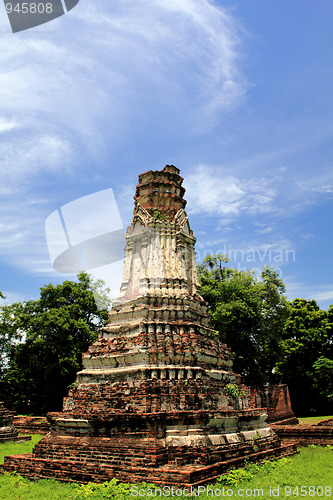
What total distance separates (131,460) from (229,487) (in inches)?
91.7

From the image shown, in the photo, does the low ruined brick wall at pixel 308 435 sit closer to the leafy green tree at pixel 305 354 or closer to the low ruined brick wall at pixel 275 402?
the low ruined brick wall at pixel 275 402

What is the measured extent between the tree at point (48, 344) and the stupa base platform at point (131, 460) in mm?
17211

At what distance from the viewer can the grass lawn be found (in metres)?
7.76

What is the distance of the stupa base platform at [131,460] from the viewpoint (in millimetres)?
8383

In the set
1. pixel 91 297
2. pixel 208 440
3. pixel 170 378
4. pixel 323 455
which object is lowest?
pixel 323 455

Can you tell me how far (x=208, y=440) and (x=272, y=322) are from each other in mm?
21483

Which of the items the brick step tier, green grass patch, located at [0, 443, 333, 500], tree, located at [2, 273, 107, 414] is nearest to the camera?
green grass patch, located at [0, 443, 333, 500]

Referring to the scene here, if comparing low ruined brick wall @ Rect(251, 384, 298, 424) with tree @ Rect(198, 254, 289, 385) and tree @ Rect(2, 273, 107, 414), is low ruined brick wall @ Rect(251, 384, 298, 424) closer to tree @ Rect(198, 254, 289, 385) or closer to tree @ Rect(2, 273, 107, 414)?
tree @ Rect(198, 254, 289, 385)

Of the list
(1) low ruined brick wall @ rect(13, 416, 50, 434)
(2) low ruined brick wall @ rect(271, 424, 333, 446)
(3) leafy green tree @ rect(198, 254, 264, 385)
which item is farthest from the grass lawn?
(3) leafy green tree @ rect(198, 254, 264, 385)

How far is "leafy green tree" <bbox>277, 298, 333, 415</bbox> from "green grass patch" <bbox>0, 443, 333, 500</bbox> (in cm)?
2047

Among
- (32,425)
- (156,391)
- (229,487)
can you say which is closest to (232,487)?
(229,487)

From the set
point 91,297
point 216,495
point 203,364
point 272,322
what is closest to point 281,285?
point 272,322

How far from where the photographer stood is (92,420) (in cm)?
1044

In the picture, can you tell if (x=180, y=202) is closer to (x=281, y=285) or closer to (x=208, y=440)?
(x=208, y=440)
